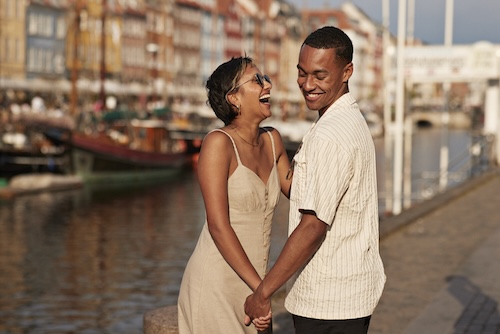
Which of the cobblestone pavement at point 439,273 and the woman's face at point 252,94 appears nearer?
the woman's face at point 252,94

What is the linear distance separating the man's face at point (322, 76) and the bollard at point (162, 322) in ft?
6.02

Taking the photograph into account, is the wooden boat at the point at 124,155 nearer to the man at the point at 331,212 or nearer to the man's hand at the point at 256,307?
the man's hand at the point at 256,307

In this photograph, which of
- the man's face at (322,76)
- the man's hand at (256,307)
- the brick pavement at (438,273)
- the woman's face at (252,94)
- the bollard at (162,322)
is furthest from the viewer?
the brick pavement at (438,273)

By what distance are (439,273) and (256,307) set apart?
21.0ft

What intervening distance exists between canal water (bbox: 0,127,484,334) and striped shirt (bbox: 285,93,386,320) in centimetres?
833

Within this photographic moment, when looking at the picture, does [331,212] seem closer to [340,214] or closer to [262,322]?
[340,214]

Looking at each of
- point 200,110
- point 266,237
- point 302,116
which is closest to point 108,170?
point 200,110

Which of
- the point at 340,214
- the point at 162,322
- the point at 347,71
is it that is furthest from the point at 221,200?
the point at 162,322

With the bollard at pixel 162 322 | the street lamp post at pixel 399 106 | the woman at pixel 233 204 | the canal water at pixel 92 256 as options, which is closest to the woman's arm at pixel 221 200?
the woman at pixel 233 204

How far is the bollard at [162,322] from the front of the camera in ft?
16.7

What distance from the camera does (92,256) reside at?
61.6 feet

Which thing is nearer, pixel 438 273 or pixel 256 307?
pixel 256 307

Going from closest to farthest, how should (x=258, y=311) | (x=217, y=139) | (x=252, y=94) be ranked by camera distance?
(x=258, y=311) < (x=217, y=139) < (x=252, y=94)

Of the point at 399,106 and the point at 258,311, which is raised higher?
the point at 399,106
